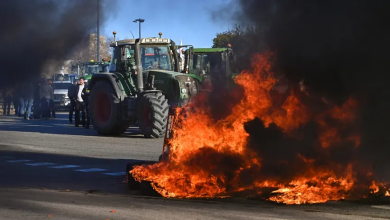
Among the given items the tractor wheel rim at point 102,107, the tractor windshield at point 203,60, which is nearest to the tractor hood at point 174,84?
the tractor wheel rim at point 102,107

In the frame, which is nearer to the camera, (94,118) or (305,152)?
(305,152)

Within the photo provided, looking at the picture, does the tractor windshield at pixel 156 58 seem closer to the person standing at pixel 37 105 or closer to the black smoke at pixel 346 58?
the black smoke at pixel 346 58

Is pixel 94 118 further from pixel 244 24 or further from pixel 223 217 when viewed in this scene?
pixel 223 217

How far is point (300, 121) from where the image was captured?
9336mm

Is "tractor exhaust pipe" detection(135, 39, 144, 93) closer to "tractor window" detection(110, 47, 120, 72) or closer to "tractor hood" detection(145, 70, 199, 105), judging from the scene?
"tractor hood" detection(145, 70, 199, 105)

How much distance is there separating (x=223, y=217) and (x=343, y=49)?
122 inches

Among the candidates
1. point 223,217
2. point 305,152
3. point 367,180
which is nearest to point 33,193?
point 223,217

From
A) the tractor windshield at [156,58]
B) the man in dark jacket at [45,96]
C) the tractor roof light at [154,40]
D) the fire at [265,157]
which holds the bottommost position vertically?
the fire at [265,157]

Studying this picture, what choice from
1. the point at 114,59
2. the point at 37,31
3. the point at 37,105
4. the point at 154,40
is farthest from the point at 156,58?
the point at 37,105

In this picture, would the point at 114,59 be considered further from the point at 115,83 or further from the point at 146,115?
the point at 146,115

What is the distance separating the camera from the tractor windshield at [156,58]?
69.3 feet

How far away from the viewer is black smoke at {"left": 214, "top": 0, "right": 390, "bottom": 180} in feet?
29.1

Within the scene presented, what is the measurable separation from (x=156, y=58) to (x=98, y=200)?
1273 cm

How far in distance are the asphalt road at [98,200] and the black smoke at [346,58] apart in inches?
39.2
